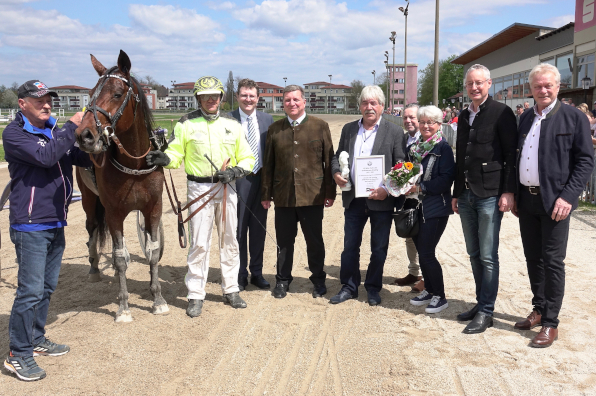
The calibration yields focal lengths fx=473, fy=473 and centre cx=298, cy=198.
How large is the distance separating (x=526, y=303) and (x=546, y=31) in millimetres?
29865

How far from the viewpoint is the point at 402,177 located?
14.4ft

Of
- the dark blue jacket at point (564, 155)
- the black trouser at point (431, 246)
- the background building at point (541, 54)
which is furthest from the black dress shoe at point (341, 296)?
the background building at point (541, 54)

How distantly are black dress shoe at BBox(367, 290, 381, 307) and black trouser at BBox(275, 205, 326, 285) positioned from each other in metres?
0.57

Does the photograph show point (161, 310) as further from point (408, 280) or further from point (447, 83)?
point (447, 83)

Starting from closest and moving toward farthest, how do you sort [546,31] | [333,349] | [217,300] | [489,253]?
[333,349]
[489,253]
[217,300]
[546,31]

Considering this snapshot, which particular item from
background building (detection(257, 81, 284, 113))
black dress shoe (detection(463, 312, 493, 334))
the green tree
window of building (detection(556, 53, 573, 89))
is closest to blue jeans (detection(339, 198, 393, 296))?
black dress shoe (detection(463, 312, 493, 334))

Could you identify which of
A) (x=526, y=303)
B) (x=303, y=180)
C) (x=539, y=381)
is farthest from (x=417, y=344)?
(x=303, y=180)

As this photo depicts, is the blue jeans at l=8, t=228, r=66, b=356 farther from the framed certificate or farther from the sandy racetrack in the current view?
the framed certificate

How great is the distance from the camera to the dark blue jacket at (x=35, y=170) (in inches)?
135

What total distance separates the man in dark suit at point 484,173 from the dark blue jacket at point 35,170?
3.27 meters

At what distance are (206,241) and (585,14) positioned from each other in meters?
22.6

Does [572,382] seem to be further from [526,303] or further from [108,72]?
[108,72]

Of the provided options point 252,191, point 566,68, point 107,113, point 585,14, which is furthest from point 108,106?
point 566,68

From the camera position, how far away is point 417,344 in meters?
3.98
